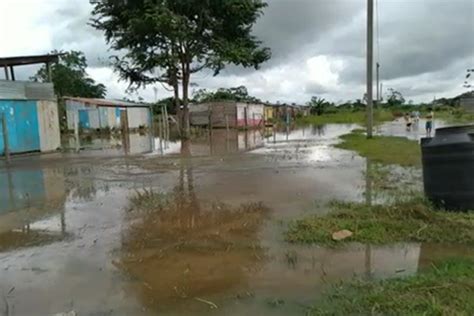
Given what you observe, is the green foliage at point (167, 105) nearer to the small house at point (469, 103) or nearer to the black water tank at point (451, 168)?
the small house at point (469, 103)

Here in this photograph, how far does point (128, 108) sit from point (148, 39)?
18.4 m

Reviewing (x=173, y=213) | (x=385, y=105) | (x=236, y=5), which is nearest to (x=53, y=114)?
(x=236, y=5)

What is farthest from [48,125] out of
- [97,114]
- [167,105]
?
[167,105]

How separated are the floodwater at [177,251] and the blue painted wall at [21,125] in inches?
397

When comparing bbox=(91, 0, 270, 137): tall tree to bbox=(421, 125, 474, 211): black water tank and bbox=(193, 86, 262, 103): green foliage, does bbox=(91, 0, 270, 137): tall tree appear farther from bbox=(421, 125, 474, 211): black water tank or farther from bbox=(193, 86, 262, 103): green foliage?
bbox=(193, 86, 262, 103): green foliage

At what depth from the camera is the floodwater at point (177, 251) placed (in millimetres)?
3779

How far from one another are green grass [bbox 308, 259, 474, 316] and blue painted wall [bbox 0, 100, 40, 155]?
18121mm

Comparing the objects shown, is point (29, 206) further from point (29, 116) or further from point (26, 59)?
point (26, 59)

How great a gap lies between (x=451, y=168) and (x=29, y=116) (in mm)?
18805

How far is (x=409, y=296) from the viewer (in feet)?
11.1

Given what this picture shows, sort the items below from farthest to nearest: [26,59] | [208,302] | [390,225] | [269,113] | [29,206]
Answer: [269,113], [26,59], [29,206], [390,225], [208,302]

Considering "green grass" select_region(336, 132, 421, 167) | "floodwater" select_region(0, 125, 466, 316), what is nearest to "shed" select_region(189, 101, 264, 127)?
"green grass" select_region(336, 132, 421, 167)

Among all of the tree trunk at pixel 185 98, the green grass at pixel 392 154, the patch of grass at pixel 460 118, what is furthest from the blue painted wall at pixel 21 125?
the patch of grass at pixel 460 118

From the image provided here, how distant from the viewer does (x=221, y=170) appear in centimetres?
1219
